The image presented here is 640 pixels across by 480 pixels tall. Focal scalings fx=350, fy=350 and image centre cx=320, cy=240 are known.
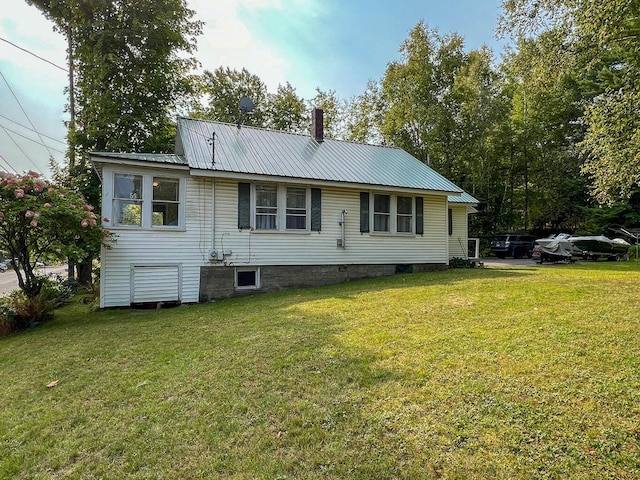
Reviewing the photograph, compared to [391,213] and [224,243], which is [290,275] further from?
[391,213]

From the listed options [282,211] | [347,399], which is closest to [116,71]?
[282,211]

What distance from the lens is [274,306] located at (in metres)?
7.64

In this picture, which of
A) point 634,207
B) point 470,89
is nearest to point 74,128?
point 470,89

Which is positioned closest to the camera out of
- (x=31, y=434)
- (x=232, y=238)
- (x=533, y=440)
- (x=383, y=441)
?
(x=533, y=440)

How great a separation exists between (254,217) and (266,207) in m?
0.48

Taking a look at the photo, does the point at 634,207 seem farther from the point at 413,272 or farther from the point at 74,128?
the point at 74,128

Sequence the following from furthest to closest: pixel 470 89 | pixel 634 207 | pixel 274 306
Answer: pixel 470 89 → pixel 634 207 → pixel 274 306

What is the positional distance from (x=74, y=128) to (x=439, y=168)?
22.9 m

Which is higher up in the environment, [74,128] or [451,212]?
[74,128]

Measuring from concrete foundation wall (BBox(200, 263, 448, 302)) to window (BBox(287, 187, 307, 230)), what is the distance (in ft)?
4.17

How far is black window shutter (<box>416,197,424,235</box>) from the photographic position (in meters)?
12.4

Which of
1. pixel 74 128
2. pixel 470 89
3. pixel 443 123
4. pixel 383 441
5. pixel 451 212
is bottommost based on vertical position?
pixel 383 441

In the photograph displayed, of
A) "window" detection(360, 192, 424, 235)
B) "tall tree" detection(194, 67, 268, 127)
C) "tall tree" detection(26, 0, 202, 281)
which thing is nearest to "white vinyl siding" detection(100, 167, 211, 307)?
"window" detection(360, 192, 424, 235)

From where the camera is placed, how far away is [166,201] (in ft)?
30.3
